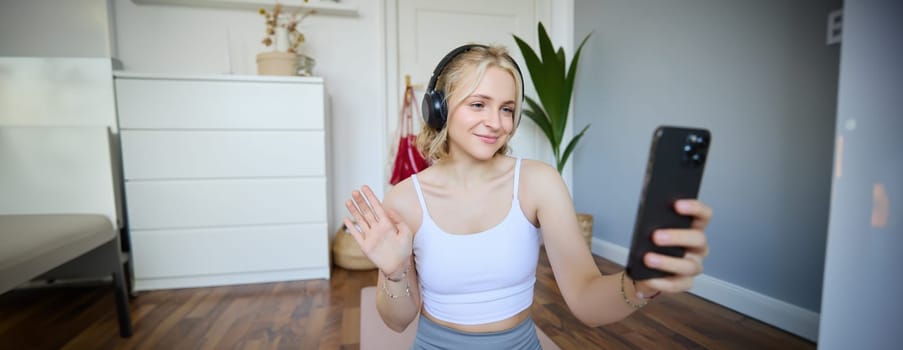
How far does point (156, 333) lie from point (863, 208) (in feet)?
7.38

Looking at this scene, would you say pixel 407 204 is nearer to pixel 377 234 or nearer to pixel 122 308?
pixel 377 234

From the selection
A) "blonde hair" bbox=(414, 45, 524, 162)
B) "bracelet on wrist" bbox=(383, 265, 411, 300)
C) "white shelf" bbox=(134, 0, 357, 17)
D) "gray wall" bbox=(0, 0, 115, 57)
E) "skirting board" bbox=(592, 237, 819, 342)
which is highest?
"white shelf" bbox=(134, 0, 357, 17)

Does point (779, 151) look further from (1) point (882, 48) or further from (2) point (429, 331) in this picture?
(2) point (429, 331)

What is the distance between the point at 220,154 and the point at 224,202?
0.25 m

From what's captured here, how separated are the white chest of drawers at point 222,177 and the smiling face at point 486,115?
1599 mm

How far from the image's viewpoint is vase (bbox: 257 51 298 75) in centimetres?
218

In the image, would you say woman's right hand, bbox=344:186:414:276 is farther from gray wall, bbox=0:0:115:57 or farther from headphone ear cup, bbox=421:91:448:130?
gray wall, bbox=0:0:115:57

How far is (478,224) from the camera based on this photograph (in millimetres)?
773

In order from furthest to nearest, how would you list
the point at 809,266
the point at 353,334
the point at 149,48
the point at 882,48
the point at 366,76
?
1. the point at 366,76
2. the point at 149,48
3. the point at 353,334
4. the point at 809,266
5. the point at 882,48

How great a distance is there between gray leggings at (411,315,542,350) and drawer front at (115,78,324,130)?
1.62 metres

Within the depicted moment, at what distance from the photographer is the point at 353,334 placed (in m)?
1.56

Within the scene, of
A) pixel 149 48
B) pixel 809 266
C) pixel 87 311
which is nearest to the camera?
pixel 809 266

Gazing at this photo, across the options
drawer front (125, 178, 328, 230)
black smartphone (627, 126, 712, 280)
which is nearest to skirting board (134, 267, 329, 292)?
drawer front (125, 178, 328, 230)

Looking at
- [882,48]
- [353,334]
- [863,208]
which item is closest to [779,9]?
[882,48]
